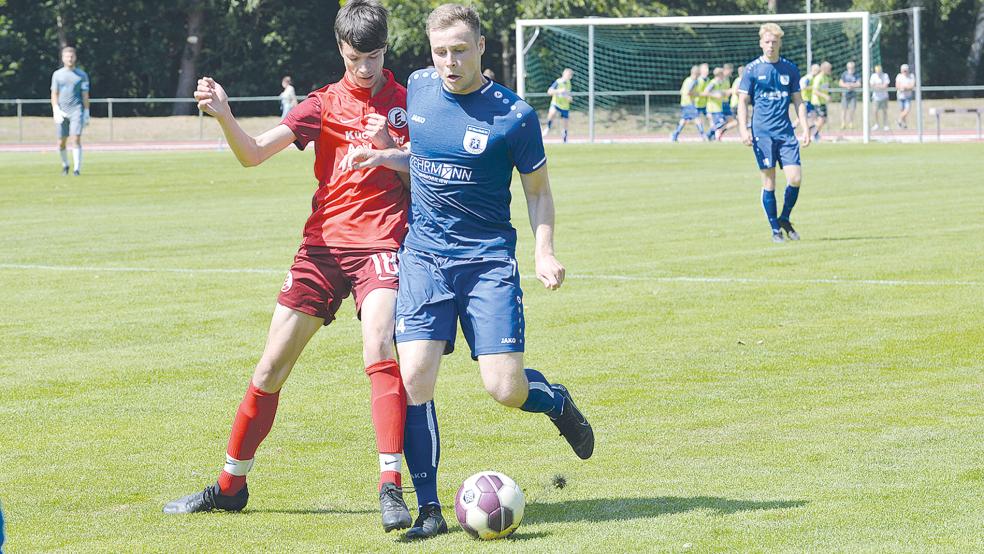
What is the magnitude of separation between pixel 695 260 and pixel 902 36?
5150 cm

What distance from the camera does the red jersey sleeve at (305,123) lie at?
6090mm

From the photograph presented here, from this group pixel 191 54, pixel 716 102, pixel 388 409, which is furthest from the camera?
pixel 191 54

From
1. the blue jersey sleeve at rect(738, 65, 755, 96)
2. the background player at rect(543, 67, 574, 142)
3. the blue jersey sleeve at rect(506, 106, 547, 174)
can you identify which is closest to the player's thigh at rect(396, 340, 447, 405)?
the blue jersey sleeve at rect(506, 106, 547, 174)

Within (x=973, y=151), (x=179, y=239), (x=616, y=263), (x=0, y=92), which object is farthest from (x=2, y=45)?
(x=616, y=263)

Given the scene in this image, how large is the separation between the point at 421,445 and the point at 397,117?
4.45 feet

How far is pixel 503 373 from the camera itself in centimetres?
562

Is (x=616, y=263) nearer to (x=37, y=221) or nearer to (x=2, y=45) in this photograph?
(x=37, y=221)

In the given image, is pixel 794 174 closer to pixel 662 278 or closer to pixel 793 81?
pixel 793 81

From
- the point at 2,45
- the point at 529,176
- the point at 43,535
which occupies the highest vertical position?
the point at 2,45

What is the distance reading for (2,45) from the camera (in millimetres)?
53562

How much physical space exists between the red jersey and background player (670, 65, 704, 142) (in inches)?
1500

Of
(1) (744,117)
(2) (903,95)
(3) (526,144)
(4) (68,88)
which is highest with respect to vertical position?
(2) (903,95)

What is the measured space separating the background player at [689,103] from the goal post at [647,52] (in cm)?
199

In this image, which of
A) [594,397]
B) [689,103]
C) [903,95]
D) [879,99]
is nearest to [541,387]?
[594,397]
